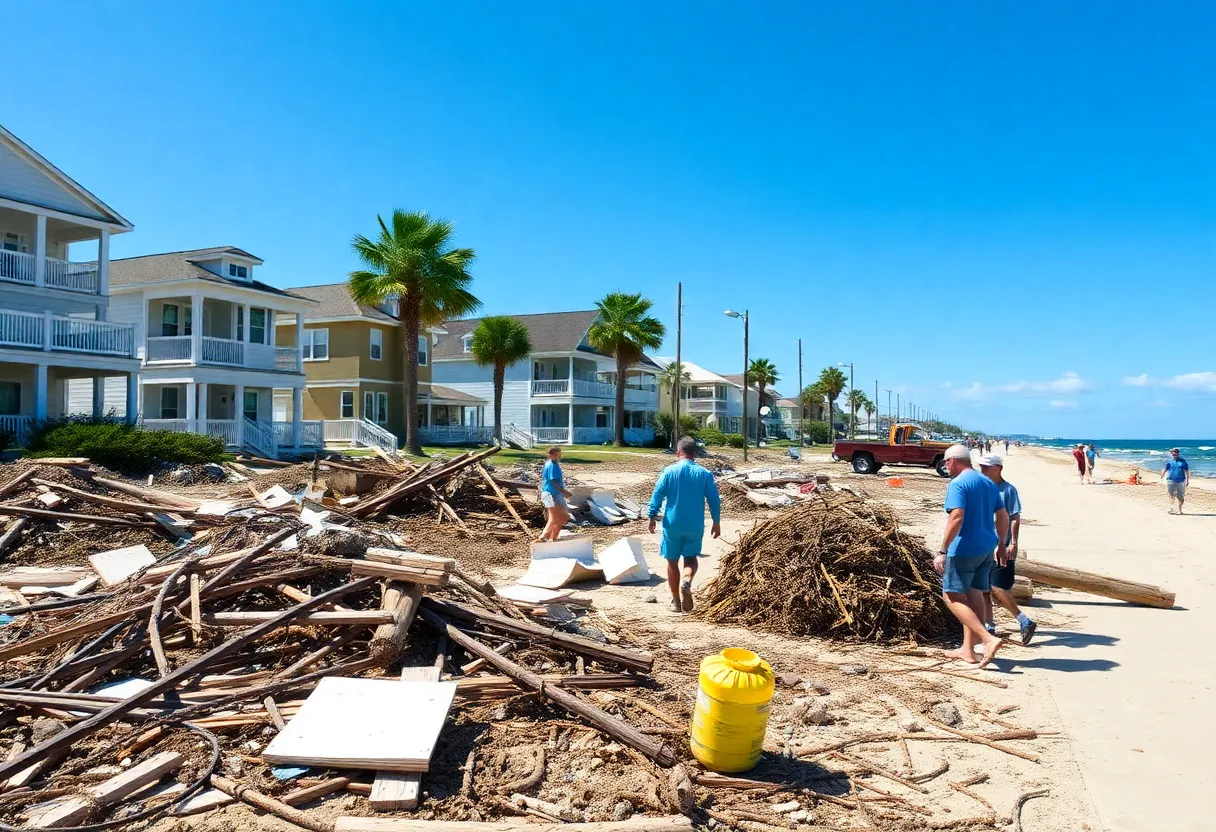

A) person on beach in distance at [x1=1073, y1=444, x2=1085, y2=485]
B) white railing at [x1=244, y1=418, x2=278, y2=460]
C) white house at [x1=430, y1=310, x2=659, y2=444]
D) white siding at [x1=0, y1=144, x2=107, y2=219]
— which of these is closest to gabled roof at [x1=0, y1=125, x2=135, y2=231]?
white siding at [x1=0, y1=144, x2=107, y2=219]

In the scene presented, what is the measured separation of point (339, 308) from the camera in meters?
39.4

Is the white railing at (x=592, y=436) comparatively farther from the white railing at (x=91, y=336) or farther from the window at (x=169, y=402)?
the white railing at (x=91, y=336)

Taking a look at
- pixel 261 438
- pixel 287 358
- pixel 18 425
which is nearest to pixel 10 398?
pixel 18 425

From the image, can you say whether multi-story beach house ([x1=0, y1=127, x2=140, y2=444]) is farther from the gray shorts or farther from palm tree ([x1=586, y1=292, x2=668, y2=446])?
palm tree ([x1=586, y1=292, x2=668, y2=446])

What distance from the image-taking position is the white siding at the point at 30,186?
24.8m

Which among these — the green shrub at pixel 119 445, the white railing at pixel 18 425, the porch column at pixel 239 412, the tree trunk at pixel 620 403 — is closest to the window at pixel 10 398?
the white railing at pixel 18 425

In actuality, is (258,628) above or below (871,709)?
above

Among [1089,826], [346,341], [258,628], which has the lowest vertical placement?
[1089,826]

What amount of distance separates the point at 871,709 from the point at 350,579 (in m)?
4.13

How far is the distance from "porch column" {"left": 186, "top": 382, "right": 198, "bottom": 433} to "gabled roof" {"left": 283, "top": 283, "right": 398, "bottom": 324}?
30.1 ft

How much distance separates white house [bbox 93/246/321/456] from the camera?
28688mm

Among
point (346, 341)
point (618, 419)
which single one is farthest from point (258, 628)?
point (618, 419)

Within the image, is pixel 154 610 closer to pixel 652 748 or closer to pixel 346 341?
pixel 652 748

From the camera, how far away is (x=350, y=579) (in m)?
6.77
